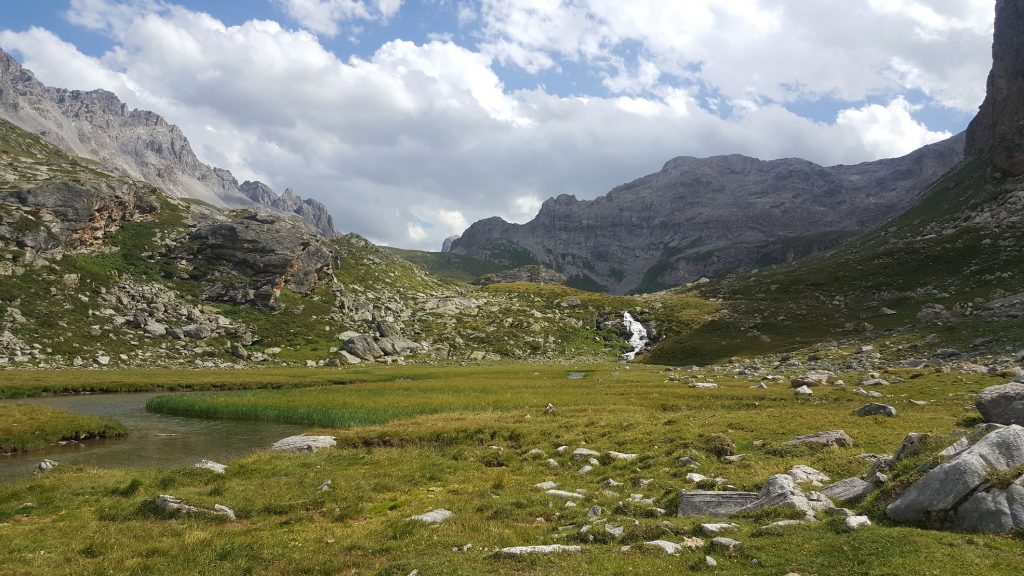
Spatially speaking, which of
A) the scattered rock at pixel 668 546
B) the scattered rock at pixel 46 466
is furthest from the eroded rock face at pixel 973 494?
the scattered rock at pixel 46 466

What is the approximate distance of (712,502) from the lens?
1486 cm

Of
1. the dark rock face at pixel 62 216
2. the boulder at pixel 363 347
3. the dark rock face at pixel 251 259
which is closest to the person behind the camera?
the dark rock face at pixel 62 216

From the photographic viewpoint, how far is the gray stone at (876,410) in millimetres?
26908

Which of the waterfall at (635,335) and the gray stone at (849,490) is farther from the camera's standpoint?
the waterfall at (635,335)

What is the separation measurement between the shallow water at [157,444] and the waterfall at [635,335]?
8787 cm

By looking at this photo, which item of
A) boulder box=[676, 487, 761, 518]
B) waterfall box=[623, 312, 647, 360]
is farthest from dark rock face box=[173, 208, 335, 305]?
boulder box=[676, 487, 761, 518]

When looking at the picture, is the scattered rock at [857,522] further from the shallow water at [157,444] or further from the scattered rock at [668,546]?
the shallow water at [157,444]

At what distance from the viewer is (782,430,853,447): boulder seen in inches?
807

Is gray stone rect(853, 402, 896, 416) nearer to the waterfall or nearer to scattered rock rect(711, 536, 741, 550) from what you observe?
scattered rock rect(711, 536, 741, 550)

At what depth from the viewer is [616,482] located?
62.6ft

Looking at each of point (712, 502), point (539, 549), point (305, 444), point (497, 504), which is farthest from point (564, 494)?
point (305, 444)

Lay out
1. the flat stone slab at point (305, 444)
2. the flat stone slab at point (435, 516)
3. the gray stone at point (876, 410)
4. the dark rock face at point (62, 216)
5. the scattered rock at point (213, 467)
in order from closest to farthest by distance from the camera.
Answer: the flat stone slab at point (435, 516), the scattered rock at point (213, 467), the gray stone at point (876, 410), the flat stone slab at point (305, 444), the dark rock face at point (62, 216)

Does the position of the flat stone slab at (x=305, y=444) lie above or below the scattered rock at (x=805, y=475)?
below

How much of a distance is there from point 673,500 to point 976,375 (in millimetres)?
35395
